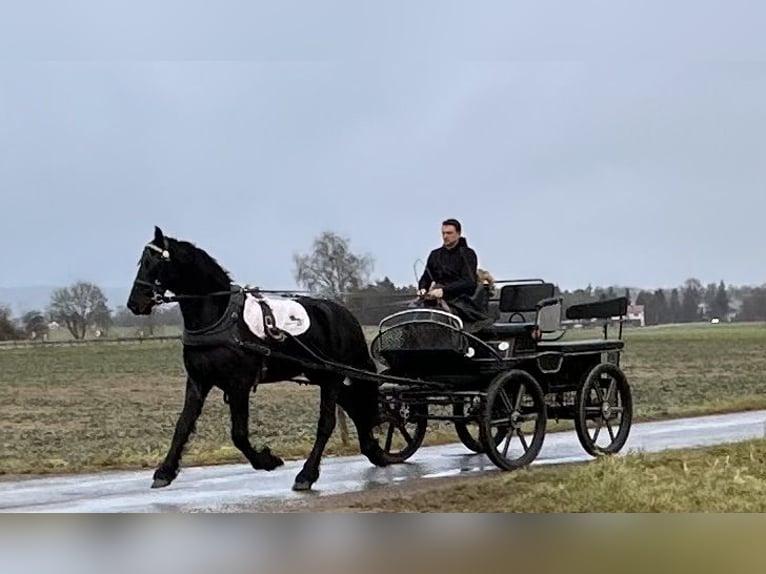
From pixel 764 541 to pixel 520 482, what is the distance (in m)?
2.62

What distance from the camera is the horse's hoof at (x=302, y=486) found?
35.1ft

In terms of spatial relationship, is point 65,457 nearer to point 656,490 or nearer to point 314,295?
point 314,295

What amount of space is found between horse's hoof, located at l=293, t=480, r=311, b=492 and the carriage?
1459mm

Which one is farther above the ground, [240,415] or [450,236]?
[450,236]

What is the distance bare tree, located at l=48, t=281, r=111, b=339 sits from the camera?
583 inches

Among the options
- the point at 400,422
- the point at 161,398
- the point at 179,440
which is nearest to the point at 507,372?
the point at 400,422

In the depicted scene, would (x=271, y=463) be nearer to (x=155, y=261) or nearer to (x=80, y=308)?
(x=155, y=261)

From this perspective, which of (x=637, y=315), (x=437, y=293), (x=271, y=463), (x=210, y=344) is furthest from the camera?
(x=637, y=315)

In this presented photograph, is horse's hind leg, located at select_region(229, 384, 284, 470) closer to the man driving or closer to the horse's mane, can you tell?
the horse's mane

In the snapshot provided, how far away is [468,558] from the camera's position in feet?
27.2

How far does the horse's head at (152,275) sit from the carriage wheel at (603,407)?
475 centimetres

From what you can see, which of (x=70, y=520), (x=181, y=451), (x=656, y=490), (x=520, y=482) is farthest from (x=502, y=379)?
(x=70, y=520)

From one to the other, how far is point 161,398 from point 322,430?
13.8 meters

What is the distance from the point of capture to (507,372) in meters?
11.9
